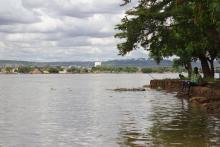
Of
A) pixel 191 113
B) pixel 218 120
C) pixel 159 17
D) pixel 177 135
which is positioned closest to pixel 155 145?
pixel 177 135

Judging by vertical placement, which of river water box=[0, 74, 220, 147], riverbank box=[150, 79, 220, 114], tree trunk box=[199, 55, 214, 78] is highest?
tree trunk box=[199, 55, 214, 78]

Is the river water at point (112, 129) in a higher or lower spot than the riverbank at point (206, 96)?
lower

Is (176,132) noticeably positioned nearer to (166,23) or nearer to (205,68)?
(166,23)

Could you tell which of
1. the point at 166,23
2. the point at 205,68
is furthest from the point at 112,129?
the point at 205,68

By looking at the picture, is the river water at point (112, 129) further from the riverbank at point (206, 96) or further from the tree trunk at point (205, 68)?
the tree trunk at point (205, 68)

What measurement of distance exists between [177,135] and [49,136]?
221 inches

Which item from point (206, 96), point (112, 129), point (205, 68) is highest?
point (205, 68)

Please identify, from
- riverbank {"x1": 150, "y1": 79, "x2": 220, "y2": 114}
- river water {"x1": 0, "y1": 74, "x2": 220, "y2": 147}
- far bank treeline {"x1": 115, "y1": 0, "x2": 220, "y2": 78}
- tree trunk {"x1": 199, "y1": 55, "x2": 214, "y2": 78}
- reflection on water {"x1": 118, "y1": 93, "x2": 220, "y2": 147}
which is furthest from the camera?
tree trunk {"x1": 199, "y1": 55, "x2": 214, "y2": 78}

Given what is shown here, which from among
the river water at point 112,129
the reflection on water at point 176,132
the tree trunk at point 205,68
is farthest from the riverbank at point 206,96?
the tree trunk at point 205,68

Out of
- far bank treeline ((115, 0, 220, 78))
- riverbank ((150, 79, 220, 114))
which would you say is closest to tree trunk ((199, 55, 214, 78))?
riverbank ((150, 79, 220, 114))

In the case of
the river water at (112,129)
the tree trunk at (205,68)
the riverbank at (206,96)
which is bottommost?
the river water at (112,129)

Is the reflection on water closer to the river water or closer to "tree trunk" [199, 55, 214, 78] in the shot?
the river water

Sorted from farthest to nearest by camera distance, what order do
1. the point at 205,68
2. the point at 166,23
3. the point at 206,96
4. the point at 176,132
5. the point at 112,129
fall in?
the point at 205,68 → the point at 206,96 → the point at 166,23 → the point at 112,129 → the point at 176,132

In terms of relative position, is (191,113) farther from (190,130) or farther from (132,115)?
(190,130)
